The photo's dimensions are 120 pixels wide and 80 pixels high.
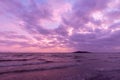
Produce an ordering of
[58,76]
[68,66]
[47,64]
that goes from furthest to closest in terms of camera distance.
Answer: [47,64]
[68,66]
[58,76]

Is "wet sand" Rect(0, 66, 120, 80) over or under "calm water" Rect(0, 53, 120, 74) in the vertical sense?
under

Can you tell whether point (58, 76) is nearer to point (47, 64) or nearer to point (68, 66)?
point (68, 66)

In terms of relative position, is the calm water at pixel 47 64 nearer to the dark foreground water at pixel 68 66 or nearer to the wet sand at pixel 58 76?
the dark foreground water at pixel 68 66

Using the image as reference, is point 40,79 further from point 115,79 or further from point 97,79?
point 115,79

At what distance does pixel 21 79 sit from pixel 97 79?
22.4 ft

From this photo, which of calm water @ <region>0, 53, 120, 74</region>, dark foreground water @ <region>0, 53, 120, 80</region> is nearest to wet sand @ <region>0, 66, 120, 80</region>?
dark foreground water @ <region>0, 53, 120, 80</region>

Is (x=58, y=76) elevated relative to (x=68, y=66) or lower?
lower

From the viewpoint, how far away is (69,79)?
11086 millimetres

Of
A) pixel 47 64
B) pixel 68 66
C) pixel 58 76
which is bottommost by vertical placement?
pixel 58 76

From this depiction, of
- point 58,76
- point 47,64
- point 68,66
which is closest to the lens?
point 58,76

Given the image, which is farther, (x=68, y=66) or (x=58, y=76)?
(x=68, y=66)

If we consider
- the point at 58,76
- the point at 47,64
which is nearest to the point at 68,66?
the point at 47,64

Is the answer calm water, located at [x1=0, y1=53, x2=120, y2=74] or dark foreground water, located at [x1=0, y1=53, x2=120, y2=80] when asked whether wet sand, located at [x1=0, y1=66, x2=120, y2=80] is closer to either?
dark foreground water, located at [x1=0, y1=53, x2=120, y2=80]

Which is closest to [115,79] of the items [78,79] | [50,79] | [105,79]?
[105,79]
